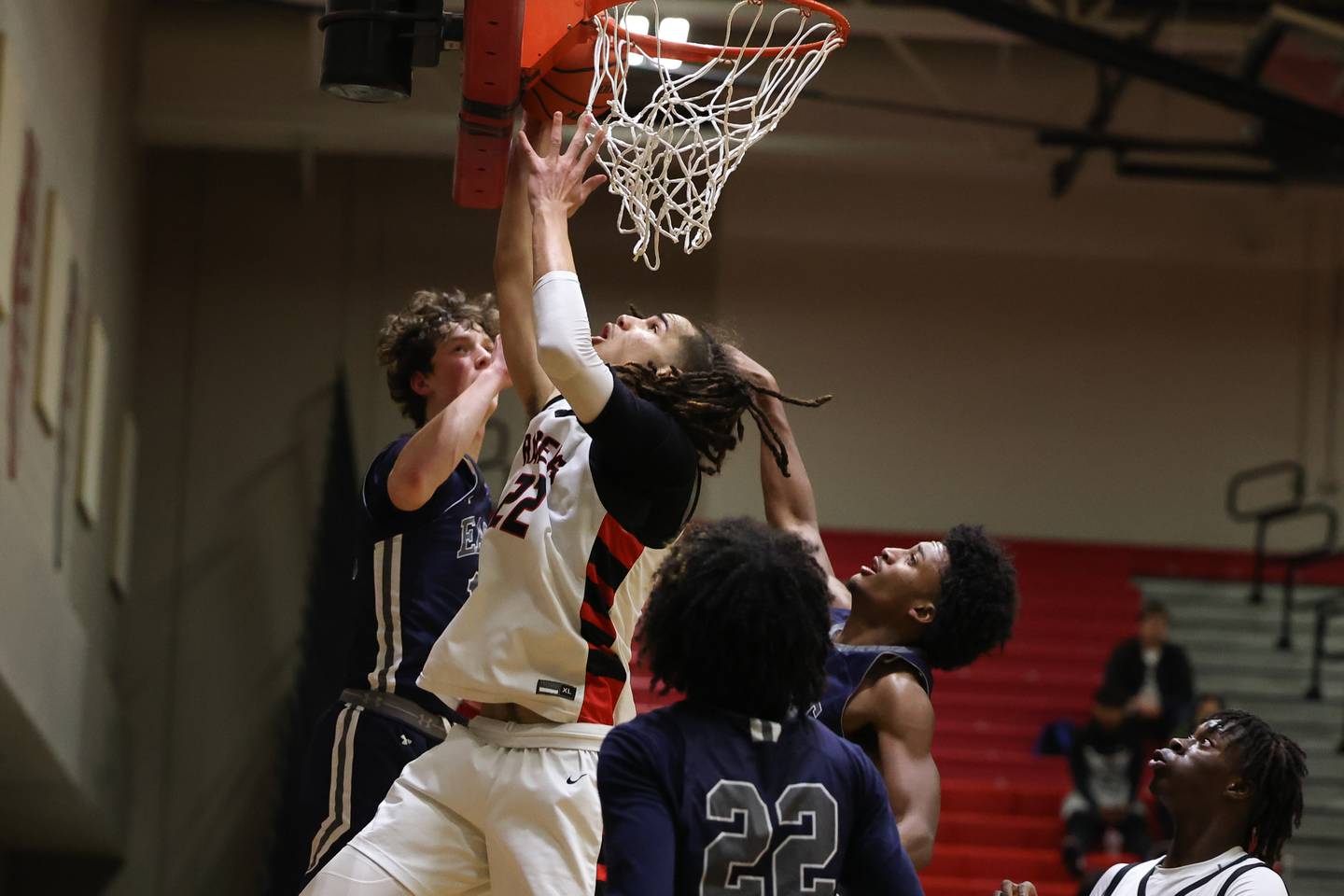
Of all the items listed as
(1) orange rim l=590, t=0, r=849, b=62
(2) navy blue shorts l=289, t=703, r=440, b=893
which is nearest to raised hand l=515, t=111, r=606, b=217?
(1) orange rim l=590, t=0, r=849, b=62

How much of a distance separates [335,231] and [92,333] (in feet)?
11.2

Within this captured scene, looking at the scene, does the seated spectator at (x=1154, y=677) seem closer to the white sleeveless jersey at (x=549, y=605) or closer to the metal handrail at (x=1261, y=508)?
the metal handrail at (x=1261, y=508)

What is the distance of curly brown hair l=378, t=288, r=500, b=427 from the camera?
16.2 feet

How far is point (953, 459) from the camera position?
14578 millimetres

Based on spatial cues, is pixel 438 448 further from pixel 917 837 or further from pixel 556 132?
pixel 917 837

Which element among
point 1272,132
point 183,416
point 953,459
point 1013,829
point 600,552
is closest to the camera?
point 600,552

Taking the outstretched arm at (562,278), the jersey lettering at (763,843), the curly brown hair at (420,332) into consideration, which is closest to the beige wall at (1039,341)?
the curly brown hair at (420,332)

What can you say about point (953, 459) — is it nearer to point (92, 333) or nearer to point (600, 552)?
point (92, 333)

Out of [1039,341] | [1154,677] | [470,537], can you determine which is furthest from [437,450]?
[1039,341]

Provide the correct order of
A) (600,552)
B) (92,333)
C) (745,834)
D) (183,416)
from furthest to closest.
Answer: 1. (183,416)
2. (92,333)
3. (600,552)
4. (745,834)

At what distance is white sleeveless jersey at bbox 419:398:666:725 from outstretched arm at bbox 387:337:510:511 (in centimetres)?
72

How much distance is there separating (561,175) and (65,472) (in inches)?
253

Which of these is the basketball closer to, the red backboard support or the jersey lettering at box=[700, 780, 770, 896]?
the red backboard support

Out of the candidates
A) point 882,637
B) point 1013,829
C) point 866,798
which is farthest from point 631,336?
point 1013,829
